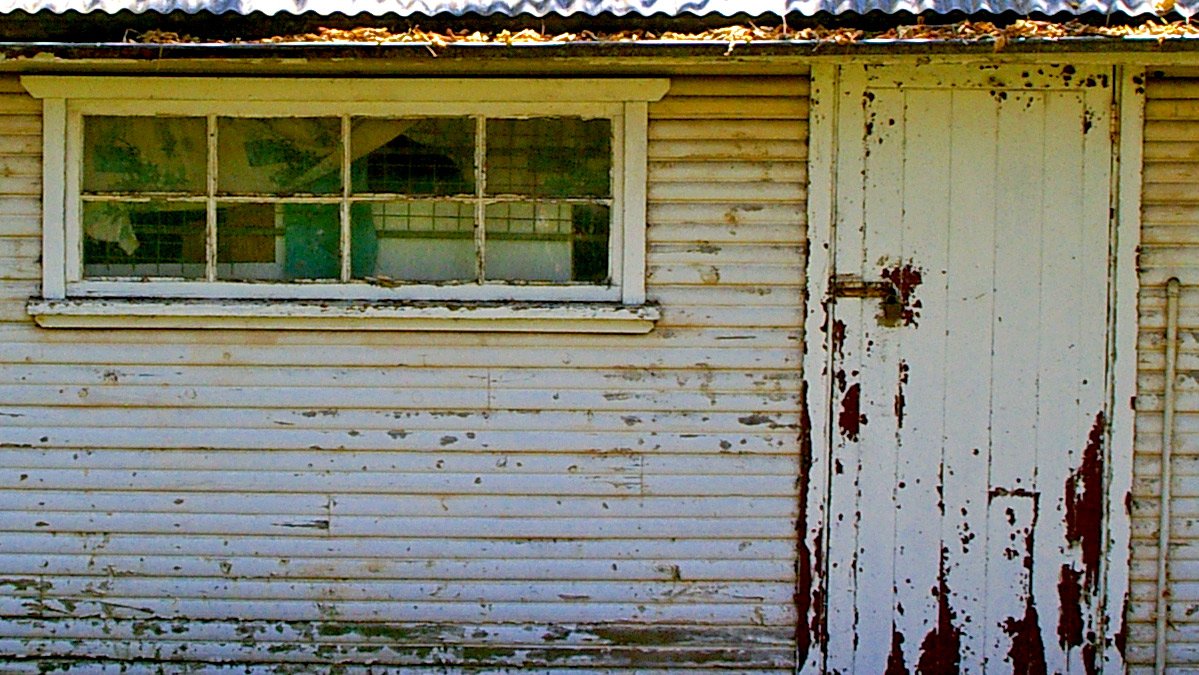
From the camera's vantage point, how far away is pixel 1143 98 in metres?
4.42

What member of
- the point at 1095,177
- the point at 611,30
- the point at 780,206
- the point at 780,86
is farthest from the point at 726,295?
the point at 1095,177

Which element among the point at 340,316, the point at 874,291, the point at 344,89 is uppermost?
the point at 344,89

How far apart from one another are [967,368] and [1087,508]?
68cm

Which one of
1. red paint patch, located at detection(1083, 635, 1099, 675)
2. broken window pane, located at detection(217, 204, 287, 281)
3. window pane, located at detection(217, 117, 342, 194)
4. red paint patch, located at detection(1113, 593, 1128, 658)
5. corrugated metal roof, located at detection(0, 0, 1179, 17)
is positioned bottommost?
red paint patch, located at detection(1083, 635, 1099, 675)

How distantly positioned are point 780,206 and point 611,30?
0.93 m

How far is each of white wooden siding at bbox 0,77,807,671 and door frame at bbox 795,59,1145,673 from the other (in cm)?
7

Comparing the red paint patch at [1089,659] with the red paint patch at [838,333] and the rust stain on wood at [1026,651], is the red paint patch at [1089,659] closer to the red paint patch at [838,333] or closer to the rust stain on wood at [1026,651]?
the rust stain on wood at [1026,651]

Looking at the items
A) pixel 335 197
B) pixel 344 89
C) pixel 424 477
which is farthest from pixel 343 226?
pixel 424 477

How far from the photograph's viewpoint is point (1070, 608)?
455 cm

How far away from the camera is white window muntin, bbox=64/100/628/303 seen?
4.52 m

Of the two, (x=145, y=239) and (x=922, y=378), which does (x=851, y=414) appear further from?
(x=145, y=239)

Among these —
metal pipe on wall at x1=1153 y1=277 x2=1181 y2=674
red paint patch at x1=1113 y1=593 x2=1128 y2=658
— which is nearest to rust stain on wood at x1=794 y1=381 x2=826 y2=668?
red paint patch at x1=1113 y1=593 x2=1128 y2=658

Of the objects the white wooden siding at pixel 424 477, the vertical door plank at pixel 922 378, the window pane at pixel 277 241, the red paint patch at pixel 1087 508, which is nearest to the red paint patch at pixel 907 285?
the vertical door plank at pixel 922 378

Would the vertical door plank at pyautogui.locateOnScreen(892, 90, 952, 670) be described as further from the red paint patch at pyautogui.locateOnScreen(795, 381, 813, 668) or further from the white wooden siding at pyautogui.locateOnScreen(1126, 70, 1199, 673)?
the white wooden siding at pyautogui.locateOnScreen(1126, 70, 1199, 673)
